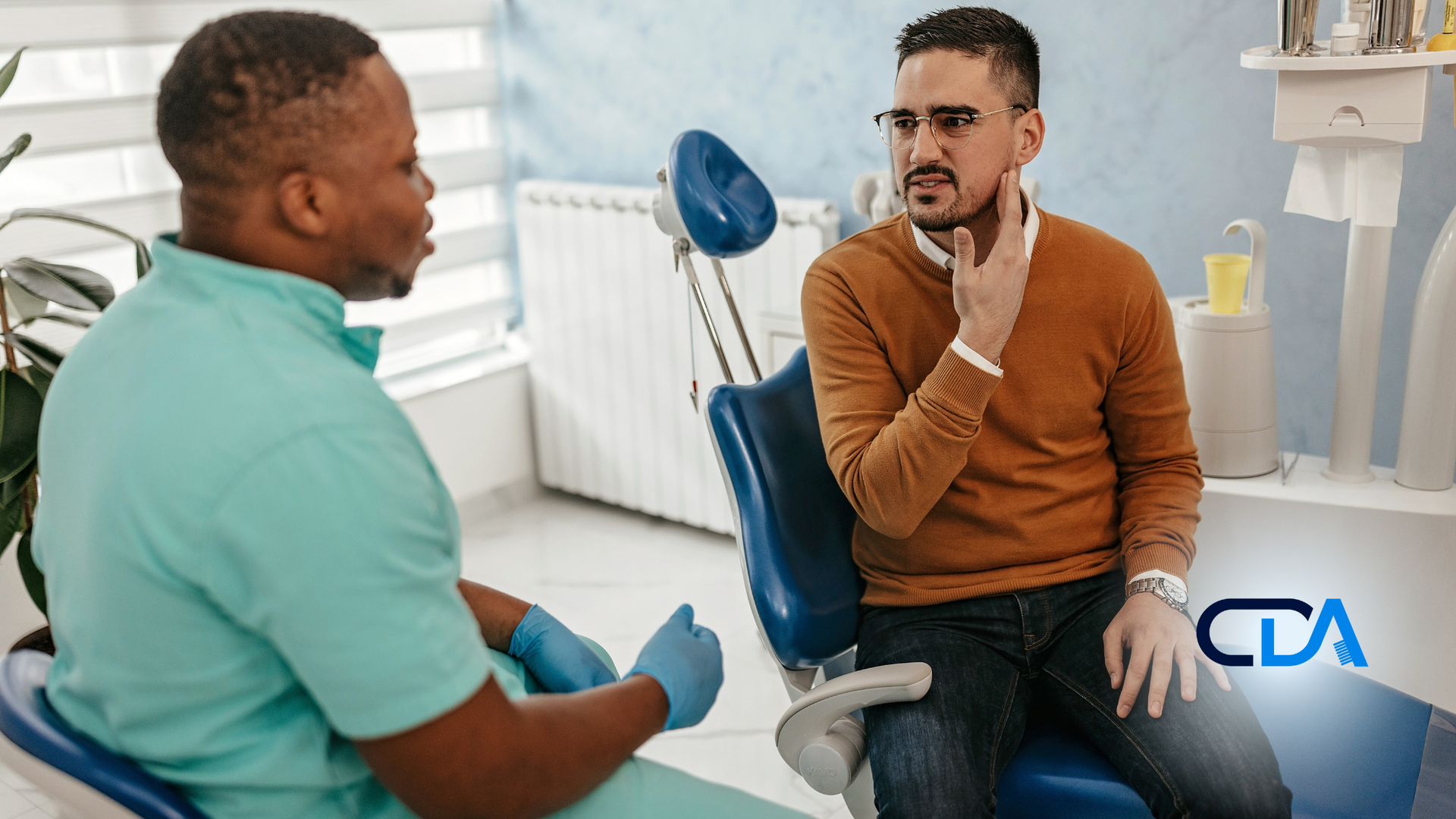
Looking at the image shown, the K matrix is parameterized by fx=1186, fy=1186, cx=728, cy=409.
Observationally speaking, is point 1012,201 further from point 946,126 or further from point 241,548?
point 241,548

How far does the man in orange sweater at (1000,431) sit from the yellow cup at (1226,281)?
0.37 meters

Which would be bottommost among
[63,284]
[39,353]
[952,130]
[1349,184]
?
[39,353]

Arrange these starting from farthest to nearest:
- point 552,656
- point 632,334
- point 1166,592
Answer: point 632,334 → point 1166,592 → point 552,656

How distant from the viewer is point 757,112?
116 inches

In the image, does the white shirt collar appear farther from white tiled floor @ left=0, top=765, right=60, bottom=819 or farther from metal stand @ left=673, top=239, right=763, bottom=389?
white tiled floor @ left=0, top=765, right=60, bottom=819

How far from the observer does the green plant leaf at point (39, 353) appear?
1917 mm

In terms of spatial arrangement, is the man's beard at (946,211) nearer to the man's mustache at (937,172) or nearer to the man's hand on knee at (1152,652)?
the man's mustache at (937,172)

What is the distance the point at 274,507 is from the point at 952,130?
1079 mm

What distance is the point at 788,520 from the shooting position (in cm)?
155

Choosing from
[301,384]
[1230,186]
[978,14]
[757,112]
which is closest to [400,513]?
[301,384]

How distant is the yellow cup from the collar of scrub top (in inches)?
58.9

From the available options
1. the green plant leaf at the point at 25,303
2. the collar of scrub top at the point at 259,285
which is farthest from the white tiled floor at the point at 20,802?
the collar of scrub top at the point at 259,285

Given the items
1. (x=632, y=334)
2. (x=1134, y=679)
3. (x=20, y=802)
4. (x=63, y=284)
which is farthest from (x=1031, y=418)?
(x=20, y=802)

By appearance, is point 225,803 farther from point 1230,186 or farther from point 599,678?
point 1230,186
